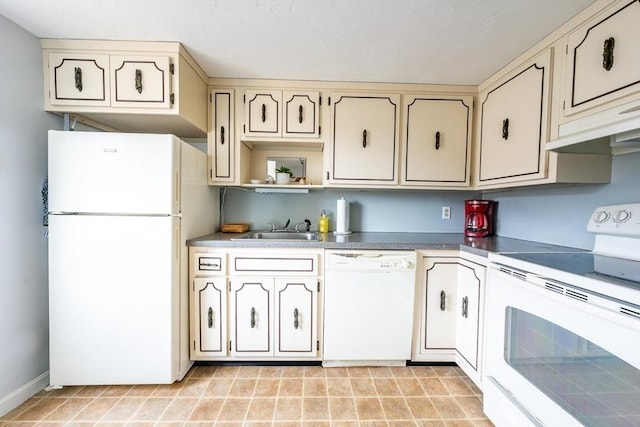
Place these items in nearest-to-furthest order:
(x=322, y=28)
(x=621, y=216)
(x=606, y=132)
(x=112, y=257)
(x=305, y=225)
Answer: (x=606, y=132), (x=621, y=216), (x=322, y=28), (x=112, y=257), (x=305, y=225)

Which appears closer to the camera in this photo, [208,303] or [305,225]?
[208,303]

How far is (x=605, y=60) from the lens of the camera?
1.14 metres

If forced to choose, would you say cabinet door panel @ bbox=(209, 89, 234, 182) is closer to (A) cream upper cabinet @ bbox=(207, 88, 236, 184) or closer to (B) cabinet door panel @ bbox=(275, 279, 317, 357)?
(A) cream upper cabinet @ bbox=(207, 88, 236, 184)

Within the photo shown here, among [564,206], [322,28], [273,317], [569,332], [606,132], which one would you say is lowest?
[273,317]

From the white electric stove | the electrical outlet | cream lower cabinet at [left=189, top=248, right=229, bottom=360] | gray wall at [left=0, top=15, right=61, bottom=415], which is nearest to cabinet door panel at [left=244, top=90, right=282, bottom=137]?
cream lower cabinet at [left=189, top=248, right=229, bottom=360]

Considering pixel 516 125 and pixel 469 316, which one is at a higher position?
pixel 516 125

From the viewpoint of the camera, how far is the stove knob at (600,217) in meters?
1.29

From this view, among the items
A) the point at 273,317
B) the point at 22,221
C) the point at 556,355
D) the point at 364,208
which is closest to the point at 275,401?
the point at 273,317

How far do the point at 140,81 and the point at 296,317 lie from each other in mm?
1803

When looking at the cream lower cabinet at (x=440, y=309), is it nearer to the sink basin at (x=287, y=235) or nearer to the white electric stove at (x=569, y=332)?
the white electric stove at (x=569, y=332)

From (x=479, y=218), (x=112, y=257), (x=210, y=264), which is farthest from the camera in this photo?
(x=479, y=218)

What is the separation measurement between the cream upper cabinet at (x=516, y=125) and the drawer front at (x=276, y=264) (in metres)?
1.42

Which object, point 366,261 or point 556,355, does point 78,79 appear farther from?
point 556,355

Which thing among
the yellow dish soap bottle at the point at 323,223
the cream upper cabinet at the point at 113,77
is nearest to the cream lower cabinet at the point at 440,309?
the yellow dish soap bottle at the point at 323,223
